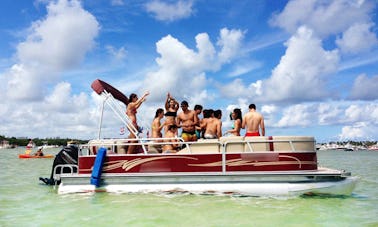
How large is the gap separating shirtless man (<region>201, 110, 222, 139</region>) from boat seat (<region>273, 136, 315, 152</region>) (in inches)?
63.1

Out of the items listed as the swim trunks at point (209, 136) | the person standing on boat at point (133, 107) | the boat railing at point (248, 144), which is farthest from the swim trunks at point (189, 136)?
the person standing on boat at point (133, 107)

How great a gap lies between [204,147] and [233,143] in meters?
0.70

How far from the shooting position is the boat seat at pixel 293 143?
8836 millimetres

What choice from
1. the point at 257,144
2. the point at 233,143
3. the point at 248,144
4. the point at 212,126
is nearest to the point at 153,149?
the point at 212,126

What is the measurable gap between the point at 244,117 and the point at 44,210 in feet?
16.5

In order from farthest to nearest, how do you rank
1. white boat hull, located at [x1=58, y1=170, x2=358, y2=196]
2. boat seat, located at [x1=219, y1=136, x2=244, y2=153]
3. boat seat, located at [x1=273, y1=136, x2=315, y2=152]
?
boat seat, located at [x1=219, y1=136, x2=244, y2=153], boat seat, located at [x1=273, y1=136, x2=315, y2=152], white boat hull, located at [x1=58, y1=170, x2=358, y2=196]

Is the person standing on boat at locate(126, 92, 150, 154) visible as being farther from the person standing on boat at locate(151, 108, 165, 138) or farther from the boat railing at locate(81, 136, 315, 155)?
the boat railing at locate(81, 136, 315, 155)

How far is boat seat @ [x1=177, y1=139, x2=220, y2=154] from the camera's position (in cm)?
906

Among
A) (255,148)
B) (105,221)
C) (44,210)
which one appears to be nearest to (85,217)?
(105,221)

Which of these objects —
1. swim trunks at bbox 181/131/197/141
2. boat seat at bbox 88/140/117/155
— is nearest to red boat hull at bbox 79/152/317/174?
boat seat at bbox 88/140/117/155

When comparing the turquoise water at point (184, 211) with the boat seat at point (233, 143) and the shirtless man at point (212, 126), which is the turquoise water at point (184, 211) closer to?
the boat seat at point (233, 143)

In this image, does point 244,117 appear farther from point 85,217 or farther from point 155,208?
point 85,217

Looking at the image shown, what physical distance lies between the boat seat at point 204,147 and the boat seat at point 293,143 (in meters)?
1.36

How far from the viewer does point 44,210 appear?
8094 millimetres
